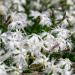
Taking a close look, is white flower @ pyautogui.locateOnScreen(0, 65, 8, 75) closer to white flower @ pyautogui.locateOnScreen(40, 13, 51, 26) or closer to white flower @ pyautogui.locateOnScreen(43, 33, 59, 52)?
white flower @ pyautogui.locateOnScreen(43, 33, 59, 52)

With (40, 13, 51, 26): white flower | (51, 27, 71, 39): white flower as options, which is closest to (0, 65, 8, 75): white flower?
(51, 27, 71, 39): white flower

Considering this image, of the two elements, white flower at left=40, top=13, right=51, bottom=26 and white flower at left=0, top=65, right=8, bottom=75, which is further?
white flower at left=40, top=13, right=51, bottom=26

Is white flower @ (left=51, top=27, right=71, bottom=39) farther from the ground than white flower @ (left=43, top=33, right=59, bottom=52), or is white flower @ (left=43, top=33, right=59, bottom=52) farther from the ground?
white flower @ (left=51, top=27, right=71, bottom=39)

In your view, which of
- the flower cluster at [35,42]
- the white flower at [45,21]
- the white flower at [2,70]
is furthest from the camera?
the white flower at [45,21]

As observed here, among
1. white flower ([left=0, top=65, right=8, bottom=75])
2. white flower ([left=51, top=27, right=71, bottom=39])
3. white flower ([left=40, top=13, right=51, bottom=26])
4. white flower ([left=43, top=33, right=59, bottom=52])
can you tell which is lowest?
white flower ([left=0, top=65, right=8, bottom=75])

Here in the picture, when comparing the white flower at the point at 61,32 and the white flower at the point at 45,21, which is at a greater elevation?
the white flower at the point at 45,21

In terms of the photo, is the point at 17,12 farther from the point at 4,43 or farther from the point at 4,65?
the point at 4,65

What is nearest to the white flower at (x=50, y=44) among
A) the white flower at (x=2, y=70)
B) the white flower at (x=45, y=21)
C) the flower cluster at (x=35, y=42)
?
the flower cluster at (x=35, y=42)

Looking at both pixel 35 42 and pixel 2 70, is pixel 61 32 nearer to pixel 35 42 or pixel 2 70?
pixel 35 42

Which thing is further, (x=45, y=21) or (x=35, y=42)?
(x=45, y=21)

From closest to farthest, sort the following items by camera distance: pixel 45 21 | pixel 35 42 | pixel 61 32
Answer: pixel 35 42, pixel 61 32, pixel 45 21

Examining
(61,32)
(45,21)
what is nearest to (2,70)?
(61,32)

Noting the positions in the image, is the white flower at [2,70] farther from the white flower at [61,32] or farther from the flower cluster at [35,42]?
the white flower at [61,32]
